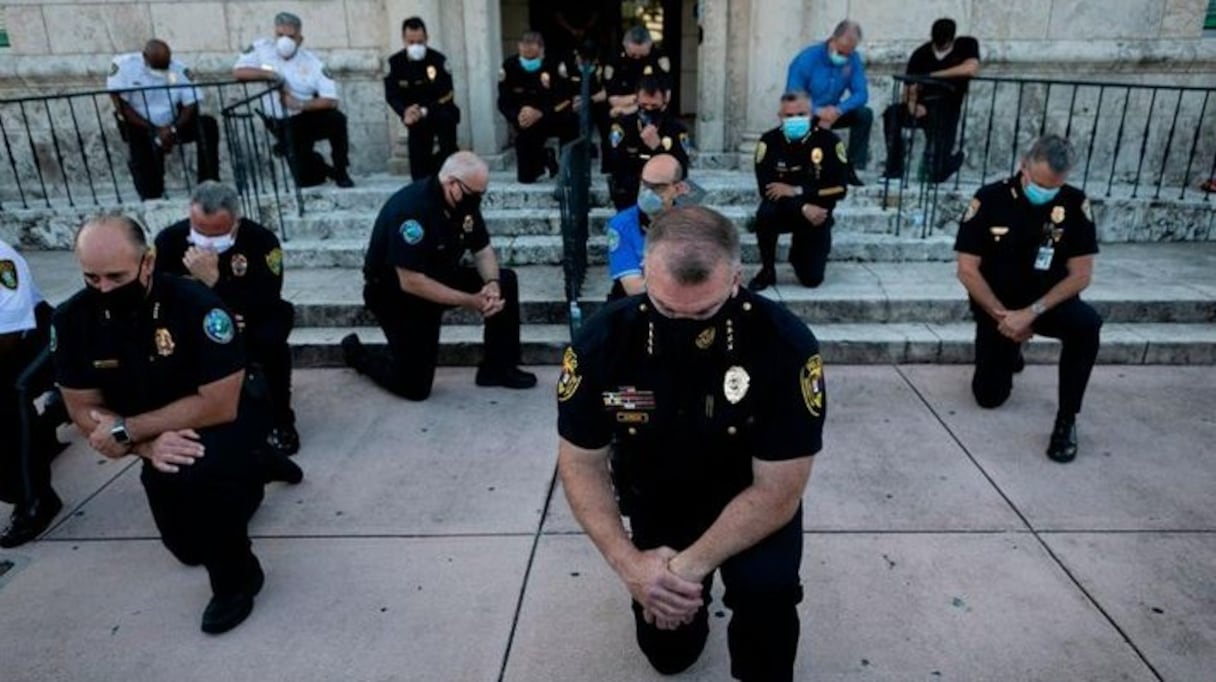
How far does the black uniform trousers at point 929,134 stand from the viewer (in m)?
6.72

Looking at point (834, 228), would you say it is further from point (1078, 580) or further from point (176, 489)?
point (176, 489)

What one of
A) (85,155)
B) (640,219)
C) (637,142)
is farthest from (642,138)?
(85,155)

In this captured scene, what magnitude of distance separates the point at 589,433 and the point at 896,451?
2386 mm

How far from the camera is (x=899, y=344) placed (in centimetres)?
524

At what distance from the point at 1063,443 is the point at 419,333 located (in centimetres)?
340

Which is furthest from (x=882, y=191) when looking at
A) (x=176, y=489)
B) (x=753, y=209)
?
(x=176, y=489)

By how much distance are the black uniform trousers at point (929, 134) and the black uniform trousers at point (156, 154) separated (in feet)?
19.1

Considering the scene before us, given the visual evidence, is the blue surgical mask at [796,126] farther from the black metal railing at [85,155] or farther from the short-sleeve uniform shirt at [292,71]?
the black metal railing at [85,155]

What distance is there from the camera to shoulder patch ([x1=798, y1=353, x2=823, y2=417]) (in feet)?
7.25

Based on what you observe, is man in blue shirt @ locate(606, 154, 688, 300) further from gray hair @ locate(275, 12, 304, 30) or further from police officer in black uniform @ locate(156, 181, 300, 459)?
gray hair @ locate(275, 12, 304, 30)

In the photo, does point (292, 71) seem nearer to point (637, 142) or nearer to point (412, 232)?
point (637, 142)

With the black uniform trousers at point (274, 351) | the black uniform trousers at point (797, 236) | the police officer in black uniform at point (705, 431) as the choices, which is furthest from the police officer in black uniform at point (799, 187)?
the police officer in black uniform at point (705, 431)

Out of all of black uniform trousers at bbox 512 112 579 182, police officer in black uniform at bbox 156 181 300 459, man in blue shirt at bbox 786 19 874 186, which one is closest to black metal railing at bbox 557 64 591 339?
black uniform trousers at bbox 512 112 579 182

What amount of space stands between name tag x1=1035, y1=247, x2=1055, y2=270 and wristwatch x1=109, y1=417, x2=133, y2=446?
4182 mm
